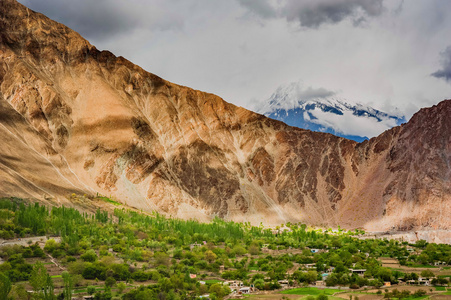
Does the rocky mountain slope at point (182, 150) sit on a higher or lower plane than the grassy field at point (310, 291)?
higher

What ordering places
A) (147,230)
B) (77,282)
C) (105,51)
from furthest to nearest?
(105,51) → (147,230) → (77,282)

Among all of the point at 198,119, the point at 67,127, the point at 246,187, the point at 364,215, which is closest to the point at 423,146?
the point at 364,215

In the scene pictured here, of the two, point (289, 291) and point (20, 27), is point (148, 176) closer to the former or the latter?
point (20, 27)

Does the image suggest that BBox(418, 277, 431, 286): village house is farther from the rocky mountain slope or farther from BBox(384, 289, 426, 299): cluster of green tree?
the rocky mountain slope

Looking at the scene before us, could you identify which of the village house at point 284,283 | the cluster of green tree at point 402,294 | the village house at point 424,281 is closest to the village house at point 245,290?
the village house at point 284,283

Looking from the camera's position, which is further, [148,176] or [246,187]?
[246,187]

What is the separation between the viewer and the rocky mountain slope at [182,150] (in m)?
141

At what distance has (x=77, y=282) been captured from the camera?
6650cm

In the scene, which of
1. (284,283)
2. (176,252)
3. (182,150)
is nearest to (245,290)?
(284,283)

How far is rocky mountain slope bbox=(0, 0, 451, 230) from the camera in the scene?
463 ft

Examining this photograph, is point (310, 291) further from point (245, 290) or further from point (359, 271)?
point (359, 271)

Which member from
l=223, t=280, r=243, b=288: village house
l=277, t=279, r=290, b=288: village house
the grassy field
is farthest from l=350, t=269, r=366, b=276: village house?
l=223, t=280, r=243, b=288: village house

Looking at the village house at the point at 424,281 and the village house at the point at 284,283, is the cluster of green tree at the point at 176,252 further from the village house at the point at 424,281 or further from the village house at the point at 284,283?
the village house at the point at 424,281

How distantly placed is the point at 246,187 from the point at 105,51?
2914 inches
